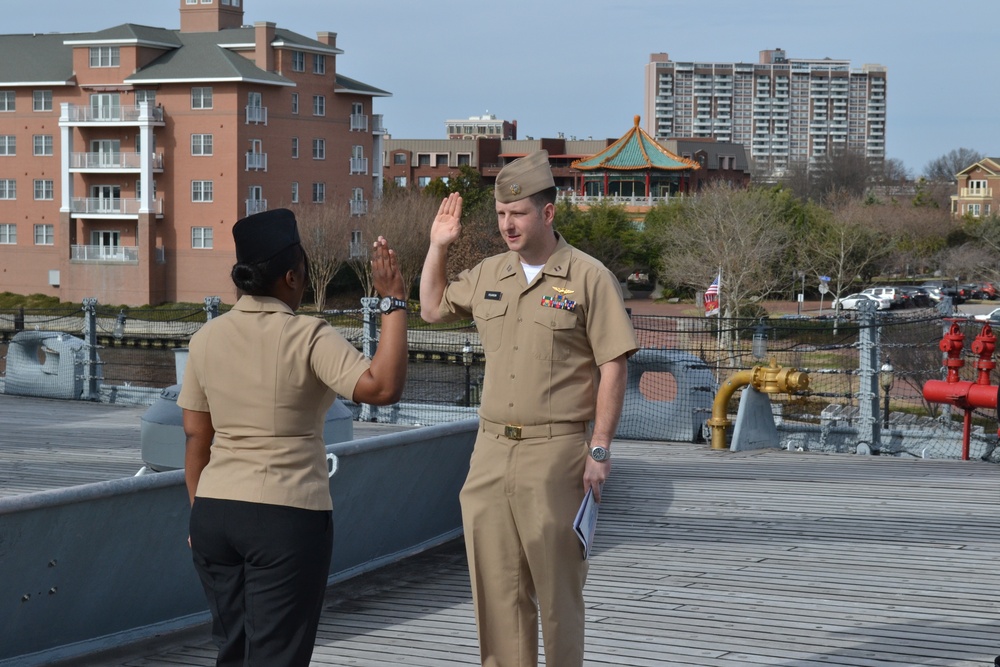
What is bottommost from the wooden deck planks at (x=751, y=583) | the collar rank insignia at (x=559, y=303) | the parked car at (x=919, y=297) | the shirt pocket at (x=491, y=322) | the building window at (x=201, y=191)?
the wooden deck planks at (x=751, y=583)

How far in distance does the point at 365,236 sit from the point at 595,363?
56.5 m

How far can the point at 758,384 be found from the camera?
10547 mm

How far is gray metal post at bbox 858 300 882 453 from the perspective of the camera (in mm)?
11070

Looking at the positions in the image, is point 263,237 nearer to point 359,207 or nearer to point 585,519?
point 585,519

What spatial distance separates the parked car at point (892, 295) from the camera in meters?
55.6

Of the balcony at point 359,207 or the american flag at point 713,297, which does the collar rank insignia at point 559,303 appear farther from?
the balcony at point 359,207

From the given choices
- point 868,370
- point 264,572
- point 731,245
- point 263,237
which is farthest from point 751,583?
point 731,245

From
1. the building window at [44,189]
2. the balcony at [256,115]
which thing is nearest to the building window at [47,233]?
the building window at [44,189]

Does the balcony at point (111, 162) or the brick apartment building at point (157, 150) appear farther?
the balcony at point (111, 162)

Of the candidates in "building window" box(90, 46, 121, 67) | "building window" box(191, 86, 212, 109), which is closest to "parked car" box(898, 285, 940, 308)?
"building window" box(191, 86, 212, 109)

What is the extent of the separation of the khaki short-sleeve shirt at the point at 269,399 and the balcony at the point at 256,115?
56.1 metres

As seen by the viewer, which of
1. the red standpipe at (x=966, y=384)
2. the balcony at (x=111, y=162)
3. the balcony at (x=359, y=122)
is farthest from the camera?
the balcony at (x=359, y=122)

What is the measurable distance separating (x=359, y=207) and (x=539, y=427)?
5986 cm

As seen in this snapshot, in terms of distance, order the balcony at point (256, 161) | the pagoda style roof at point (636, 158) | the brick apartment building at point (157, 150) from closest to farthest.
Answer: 1. the brick apartment building at point (157, 150)
2. the balcony at point (256, 161)
3. the pagoda style roof at point (636, 158)
